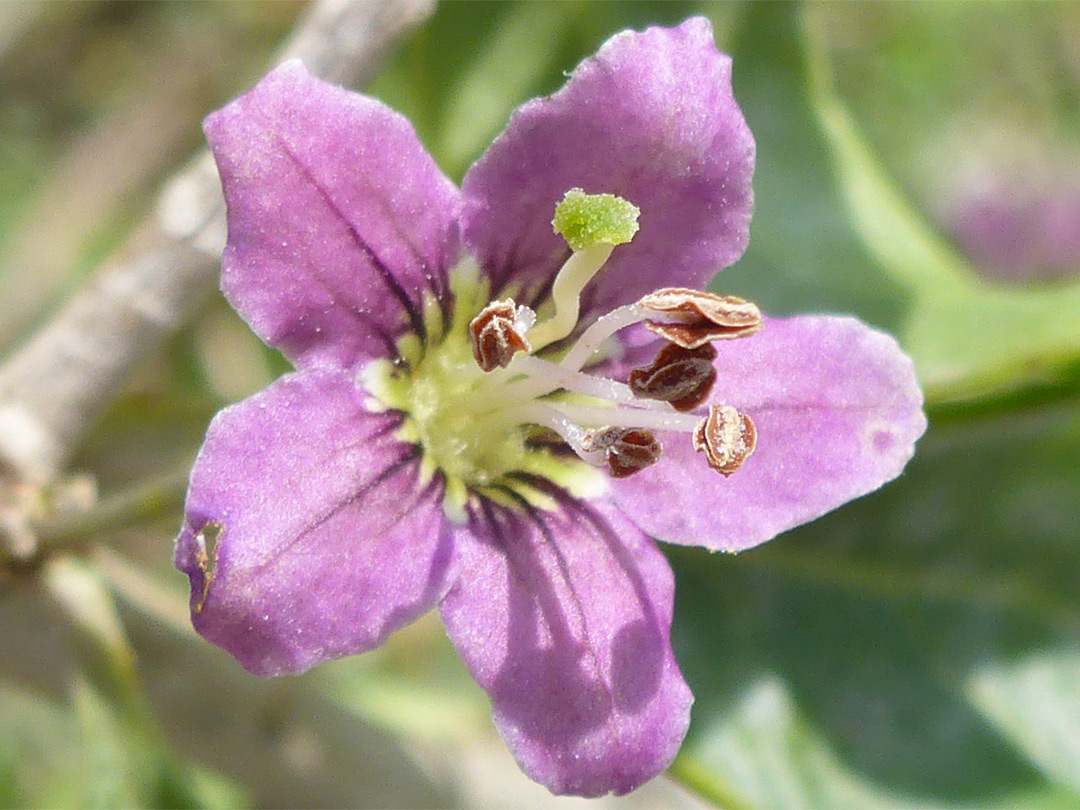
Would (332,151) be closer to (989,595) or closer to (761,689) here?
(761,689)

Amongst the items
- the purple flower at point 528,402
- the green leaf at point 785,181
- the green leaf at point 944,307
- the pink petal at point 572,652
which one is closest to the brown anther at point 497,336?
the purple flower at point 528,402

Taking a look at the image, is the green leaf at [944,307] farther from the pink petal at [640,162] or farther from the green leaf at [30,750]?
the green leaf at [30,750]

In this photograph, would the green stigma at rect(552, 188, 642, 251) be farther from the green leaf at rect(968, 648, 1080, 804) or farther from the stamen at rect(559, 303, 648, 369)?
the green leaf at rect(968, 648, 1080, 804)

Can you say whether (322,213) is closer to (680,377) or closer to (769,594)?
(680,377)

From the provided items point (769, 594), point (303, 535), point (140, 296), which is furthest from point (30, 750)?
point (303, 535)

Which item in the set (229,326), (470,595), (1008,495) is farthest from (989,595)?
(229,326)

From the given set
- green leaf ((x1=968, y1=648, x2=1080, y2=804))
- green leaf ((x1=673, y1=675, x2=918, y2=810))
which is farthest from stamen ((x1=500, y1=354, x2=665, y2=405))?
green leaf ((x1=968, y1=648, x2=1080, y2=804))

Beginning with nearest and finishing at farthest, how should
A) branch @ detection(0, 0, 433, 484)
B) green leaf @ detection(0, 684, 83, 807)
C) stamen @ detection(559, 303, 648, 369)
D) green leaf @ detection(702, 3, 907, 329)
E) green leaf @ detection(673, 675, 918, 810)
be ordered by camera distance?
stamen @ detection(559, 303, 648, 369) → branch @ detection(0, 0, 433, 484) → green leaf @ detection(673, 675, 918, 810) → green leaf @ detection(702, 3, 907, 329) → green leaf @ detection(0, 684, 83, 807)
